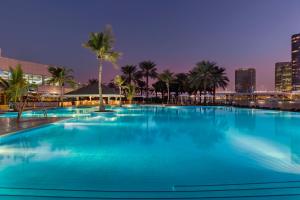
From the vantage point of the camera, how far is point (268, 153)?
29.1 feet

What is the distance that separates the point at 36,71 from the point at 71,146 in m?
35.4

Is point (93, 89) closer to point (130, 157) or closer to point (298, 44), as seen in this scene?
point (130, 157)

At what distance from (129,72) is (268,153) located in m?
56.5

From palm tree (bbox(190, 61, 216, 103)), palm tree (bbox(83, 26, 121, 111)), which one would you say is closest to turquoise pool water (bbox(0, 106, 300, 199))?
palm tree (bbox(83, 26, 121, 111))

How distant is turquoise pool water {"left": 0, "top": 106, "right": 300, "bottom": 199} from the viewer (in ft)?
16.7

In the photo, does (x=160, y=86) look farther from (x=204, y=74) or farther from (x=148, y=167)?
(x=148, y=167)

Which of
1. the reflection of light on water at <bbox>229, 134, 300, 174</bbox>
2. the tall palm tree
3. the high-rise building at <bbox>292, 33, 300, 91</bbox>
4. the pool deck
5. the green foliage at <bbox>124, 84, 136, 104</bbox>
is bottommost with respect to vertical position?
the reflection of light on water at <bbox>229, 134, 300, 174</bbox>

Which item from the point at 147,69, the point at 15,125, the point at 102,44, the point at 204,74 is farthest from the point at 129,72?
the point at 15,125

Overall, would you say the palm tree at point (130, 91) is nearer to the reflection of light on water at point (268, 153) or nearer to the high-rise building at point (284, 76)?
the reflection of light on water at point (268, 153)

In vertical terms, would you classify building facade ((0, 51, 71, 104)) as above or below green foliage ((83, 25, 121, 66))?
below

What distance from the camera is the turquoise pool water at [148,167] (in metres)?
5.09

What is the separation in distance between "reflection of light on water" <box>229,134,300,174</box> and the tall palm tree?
52690 mm

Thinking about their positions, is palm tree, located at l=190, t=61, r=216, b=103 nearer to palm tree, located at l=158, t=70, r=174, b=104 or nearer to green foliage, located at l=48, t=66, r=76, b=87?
palm tree, located at l=158, t=70, r=174, b=104

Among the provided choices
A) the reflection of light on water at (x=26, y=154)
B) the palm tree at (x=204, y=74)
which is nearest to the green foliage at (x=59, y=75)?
the palm tree at (x=204, y=74)
